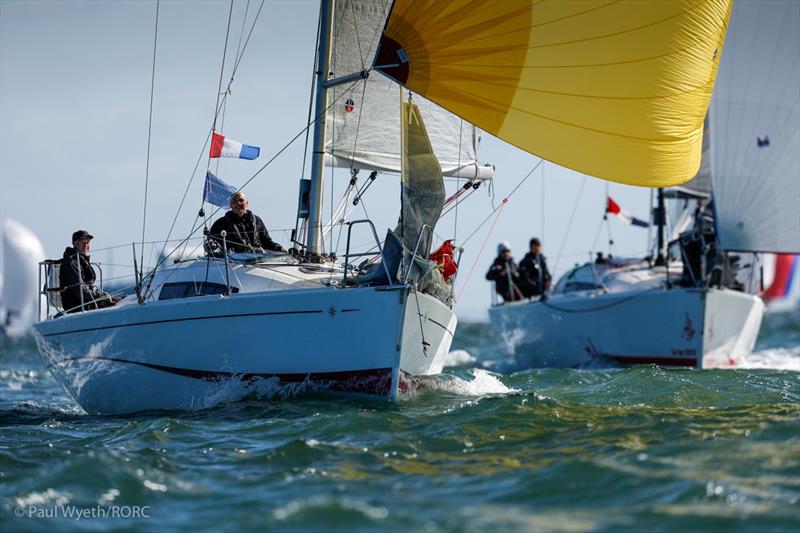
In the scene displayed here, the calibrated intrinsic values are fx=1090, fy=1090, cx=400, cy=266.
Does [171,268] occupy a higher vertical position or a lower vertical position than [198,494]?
higher

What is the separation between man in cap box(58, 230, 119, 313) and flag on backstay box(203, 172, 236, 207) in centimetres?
133

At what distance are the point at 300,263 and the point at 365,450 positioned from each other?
3852 millimetres

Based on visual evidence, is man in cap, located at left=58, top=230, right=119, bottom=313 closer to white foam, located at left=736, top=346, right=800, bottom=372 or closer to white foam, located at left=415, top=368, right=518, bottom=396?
white foam, located at left=415, top=368, right=518, bottom=396

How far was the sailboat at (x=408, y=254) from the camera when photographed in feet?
30.1

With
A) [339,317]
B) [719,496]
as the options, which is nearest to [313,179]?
[339,317]

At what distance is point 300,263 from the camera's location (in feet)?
35.2

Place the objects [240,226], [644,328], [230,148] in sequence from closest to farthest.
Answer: [240,226] → [230,148] → [644,328]

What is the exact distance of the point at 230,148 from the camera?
11.7m

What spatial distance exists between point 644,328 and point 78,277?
9240mm

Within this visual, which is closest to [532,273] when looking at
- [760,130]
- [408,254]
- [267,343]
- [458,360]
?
[458,360]

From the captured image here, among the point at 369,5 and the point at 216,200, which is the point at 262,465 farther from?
the point at 369,5

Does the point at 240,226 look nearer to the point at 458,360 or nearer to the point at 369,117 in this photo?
the point at 369,117

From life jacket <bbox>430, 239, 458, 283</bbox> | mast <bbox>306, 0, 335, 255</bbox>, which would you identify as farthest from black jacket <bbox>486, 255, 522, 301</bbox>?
mast <bbox>306, 0, 335, 255</bbox>

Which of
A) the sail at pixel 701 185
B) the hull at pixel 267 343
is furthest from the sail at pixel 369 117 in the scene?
the sail at pixel 701 185
